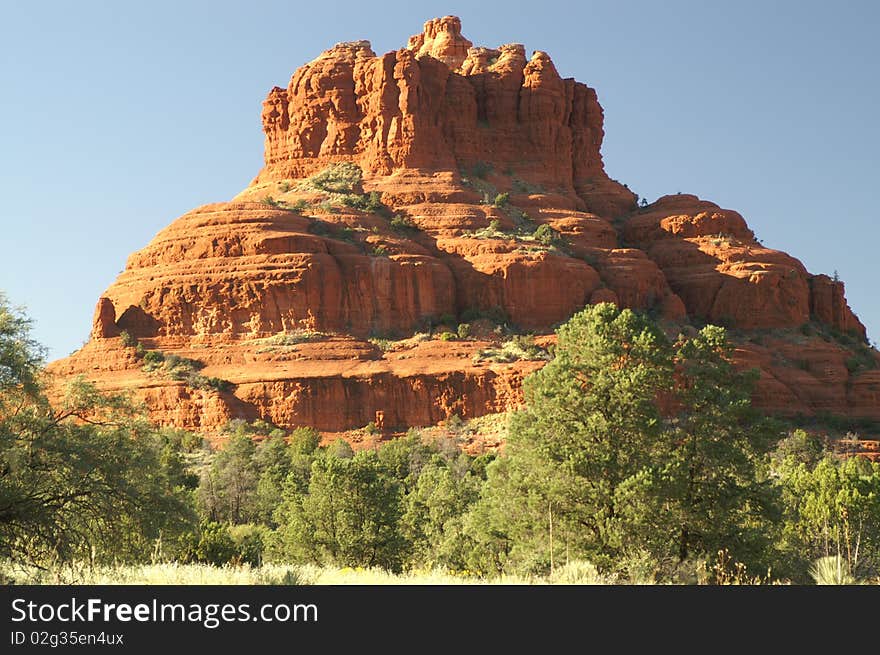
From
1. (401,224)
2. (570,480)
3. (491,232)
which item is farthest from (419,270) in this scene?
(570,480)

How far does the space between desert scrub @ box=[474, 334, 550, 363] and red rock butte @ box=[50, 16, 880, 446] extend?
817mm

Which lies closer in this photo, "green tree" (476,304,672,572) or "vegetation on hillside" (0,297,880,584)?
"vegetation on hillside" (0,297,880,584)

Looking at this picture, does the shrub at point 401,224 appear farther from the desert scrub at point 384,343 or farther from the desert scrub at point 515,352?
the desert scrub at point 515,352

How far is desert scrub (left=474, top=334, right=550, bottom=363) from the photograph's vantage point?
291 ft

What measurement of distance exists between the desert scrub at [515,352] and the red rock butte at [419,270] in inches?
32.2

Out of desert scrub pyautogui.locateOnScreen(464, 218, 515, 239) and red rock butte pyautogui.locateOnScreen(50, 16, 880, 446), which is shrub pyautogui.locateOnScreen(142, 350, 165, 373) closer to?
red rock butte pyautogui.locateOnScreen(50, 16, 880, 446)

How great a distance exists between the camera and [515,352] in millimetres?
89938

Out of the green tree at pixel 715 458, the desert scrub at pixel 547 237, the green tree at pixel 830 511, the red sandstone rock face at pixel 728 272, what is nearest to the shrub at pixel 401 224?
the desert scrub at pixel 547 237

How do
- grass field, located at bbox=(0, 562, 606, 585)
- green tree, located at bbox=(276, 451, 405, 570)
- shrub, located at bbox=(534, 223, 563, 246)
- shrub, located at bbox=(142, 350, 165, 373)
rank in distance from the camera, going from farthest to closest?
shrub, located at bbox=(534, 223, 563, 246), shrub, located at bbox=(142, 350, 165, 373), green tree, located at bbox=(276, 451, 405, 570), grass field, located at bbox=(0, 562, 606, 585)

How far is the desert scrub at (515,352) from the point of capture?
291 ft

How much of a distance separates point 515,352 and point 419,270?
42.6 ft

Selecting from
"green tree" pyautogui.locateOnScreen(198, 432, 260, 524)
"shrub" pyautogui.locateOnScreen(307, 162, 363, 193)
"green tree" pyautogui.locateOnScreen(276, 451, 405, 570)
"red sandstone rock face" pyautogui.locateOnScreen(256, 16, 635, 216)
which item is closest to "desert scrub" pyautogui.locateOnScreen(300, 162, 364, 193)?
"shrub" pyautogui.locateOnScreen(307, 162, 363, 193)

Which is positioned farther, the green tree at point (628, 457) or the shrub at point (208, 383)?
the shrub at point (208, 383)

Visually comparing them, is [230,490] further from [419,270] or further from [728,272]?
[728,272]
